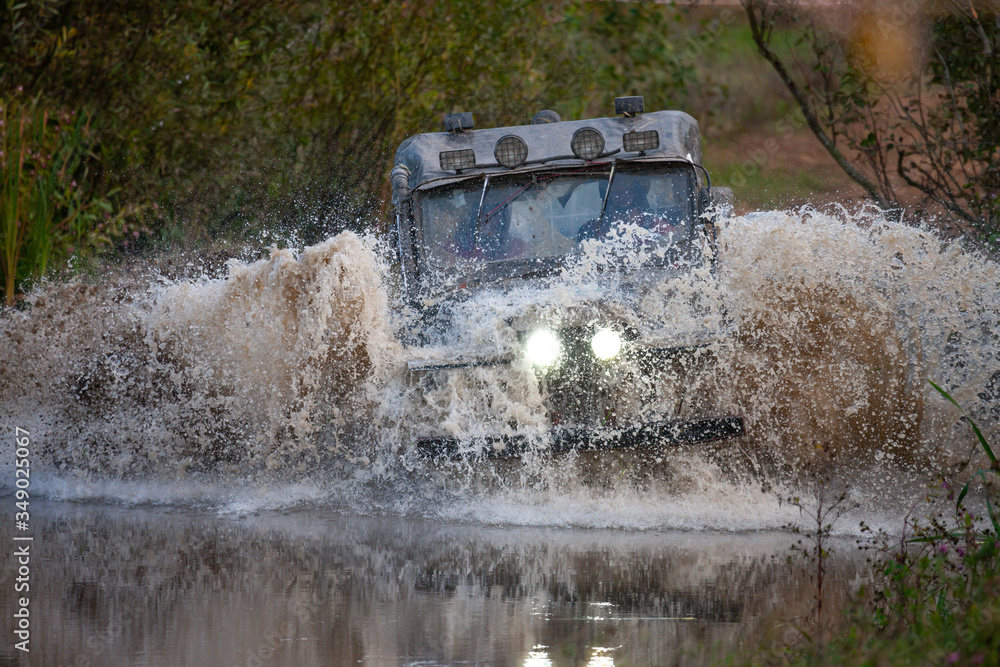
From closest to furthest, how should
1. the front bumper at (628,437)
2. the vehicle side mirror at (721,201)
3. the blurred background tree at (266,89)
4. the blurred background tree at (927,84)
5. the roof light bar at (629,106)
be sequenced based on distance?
1. the front bumper at (628,437)
2. the vehicle side mirror at (721,201)
3. the roof light bar at (629,106)
4. the blurred background tree at (927,84)
5. the blurred background tree at (266,89)

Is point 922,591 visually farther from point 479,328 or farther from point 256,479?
point 256,479

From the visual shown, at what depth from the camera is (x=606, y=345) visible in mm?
6227

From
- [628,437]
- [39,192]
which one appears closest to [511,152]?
[628,437]

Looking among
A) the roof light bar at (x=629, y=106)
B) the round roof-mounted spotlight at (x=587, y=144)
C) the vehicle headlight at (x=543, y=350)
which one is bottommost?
the vehicle headlight at (x=543, y=350)

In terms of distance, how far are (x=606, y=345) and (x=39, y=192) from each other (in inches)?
271

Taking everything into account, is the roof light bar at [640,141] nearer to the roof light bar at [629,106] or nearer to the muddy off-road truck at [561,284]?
the muddy off-road truck at [561,284]

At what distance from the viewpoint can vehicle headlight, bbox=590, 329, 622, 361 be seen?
6215 mm

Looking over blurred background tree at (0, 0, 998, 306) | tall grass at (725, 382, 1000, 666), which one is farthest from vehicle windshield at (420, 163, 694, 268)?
blurred background tree at (0, 0, 998, 306)

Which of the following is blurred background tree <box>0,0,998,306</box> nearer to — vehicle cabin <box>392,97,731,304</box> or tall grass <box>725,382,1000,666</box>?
vehicle cabin <box>392,97,731,304</box>

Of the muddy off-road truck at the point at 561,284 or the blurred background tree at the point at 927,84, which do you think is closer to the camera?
the muddy off-road truck at the point at 561,284

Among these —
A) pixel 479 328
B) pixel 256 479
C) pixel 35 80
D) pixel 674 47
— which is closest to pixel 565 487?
pixel 479 328

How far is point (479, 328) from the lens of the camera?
21.3 feet

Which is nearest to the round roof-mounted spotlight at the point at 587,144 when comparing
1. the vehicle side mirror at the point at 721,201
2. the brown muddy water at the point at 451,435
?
the vehicle side mirror at the point at 721,201

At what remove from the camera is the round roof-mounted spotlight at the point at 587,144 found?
7680 millimetres
